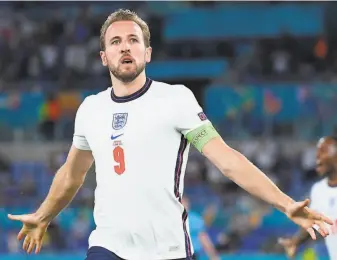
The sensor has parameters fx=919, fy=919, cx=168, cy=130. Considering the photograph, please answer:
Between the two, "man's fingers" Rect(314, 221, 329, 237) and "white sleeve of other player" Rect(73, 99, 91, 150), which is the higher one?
"white sleeve of other player" Rect(73, 99, 91, 150)

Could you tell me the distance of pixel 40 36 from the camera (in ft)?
63.4

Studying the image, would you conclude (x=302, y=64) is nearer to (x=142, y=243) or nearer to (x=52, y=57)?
(x=52, y=57)

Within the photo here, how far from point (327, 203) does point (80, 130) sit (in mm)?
2912

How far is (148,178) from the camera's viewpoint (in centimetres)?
432

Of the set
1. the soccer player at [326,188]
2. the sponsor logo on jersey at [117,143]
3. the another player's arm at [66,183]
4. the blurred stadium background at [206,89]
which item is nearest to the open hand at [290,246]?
the soccer player at [326,188]

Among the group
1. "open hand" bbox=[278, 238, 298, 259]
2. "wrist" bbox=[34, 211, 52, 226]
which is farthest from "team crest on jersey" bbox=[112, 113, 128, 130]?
"open hand" bbox=[278, 238, 298, 259]

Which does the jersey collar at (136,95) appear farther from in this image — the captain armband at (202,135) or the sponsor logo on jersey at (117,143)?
the captain armband at (202,135)

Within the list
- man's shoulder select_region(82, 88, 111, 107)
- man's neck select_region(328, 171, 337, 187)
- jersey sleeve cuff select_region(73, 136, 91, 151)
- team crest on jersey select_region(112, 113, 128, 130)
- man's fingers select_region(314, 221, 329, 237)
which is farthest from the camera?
man's neck select_region(328, 171, 337, 187)

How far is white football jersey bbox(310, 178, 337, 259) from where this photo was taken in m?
6.72

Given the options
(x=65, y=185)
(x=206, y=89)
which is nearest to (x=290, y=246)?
(x=65, y=185)

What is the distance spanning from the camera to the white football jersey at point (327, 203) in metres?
6.72

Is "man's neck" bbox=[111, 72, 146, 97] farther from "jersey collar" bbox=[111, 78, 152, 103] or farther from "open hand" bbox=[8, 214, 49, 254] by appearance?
"open hand" bbox=[8, 214, 49, 254]

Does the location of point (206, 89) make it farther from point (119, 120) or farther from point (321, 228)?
point (321, 228)

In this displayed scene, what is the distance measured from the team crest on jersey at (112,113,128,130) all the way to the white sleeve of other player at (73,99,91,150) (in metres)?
0.24
